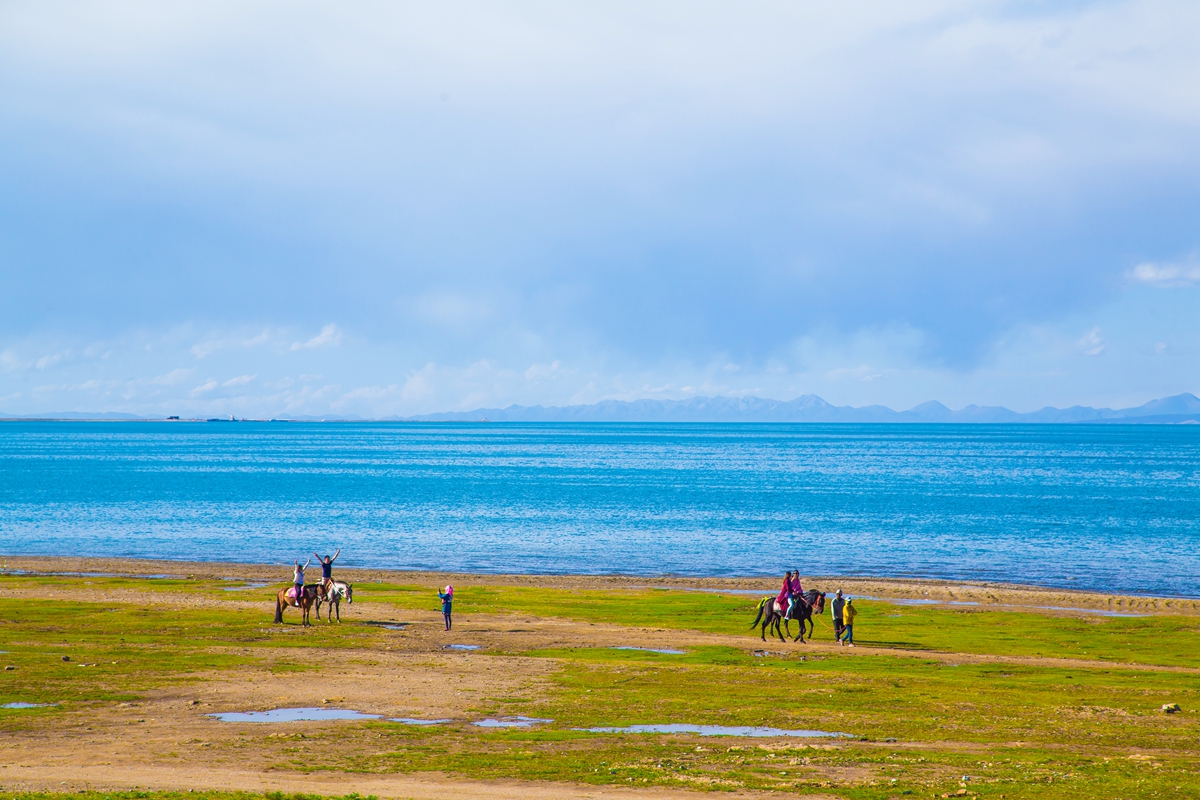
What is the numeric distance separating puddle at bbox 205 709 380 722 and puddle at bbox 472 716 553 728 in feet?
9.03

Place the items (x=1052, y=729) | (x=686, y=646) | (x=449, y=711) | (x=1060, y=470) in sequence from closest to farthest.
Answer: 1. (x=1052, y=729)
2. (x=449, y=711)
3. (x=686, y=646)
4. (x=1060, y=470)

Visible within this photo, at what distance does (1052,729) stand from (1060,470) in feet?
575

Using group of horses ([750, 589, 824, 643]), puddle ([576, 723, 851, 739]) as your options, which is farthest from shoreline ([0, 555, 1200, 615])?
puddle ([576, 723, 851, 739])

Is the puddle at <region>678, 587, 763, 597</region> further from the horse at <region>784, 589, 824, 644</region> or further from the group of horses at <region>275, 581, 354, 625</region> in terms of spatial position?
the group of horses at <region>275, 581, 354, 625</region>

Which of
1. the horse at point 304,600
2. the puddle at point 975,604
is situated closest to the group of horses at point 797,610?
the puddle at point 975,604

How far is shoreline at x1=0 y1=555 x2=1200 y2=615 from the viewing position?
51.0 m

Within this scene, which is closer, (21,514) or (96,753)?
(96,753)

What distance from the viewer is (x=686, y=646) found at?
120ft

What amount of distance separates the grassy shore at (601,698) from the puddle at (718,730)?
387mm

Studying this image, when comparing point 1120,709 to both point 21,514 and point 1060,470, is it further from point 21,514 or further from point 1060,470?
point 1060,470

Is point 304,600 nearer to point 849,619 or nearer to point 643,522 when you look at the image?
point 849,619

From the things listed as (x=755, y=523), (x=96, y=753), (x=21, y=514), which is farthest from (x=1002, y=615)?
(x=21, y=514)

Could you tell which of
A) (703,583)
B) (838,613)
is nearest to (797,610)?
(838,613)

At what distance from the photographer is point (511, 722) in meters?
24.3
